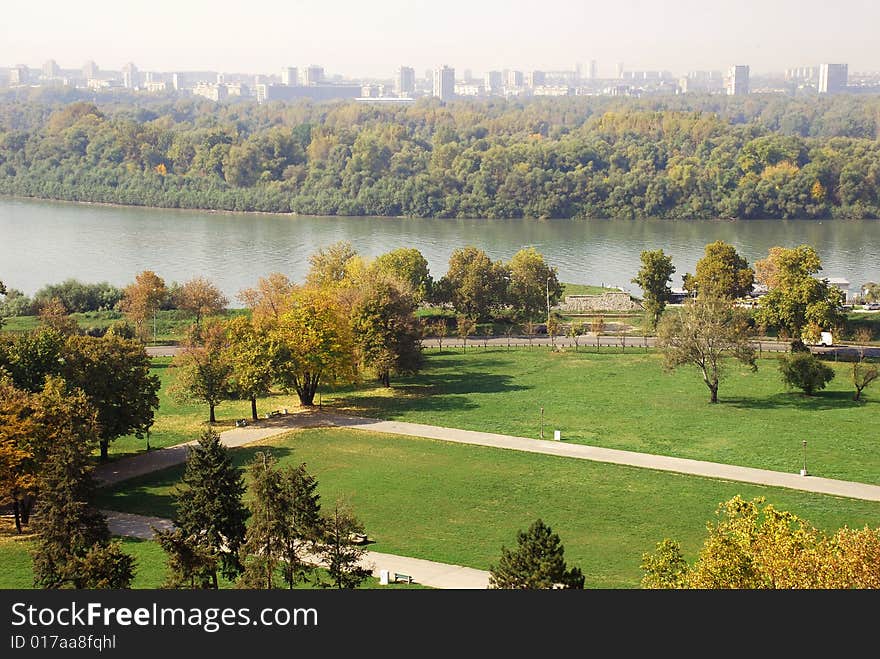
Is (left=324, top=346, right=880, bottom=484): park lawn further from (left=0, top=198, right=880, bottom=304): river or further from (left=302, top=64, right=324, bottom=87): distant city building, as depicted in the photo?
(left=302, top=64, right=324, bottom=87): distant city building

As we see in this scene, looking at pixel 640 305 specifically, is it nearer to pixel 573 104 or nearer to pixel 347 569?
pixel 347 569

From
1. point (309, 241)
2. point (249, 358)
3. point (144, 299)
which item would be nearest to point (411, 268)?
point (144, 299)

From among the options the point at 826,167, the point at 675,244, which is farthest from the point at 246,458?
the point at 826,167

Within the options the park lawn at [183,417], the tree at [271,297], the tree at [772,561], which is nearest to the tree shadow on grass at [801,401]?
the park lawn at [183,417]

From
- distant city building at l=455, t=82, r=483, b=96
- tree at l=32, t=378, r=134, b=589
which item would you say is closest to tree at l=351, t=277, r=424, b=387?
tree at l=32, t=378, r=134, b=589

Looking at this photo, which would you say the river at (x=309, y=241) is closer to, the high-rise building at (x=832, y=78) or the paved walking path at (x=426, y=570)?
the paved walking path at (x=426, y=570)

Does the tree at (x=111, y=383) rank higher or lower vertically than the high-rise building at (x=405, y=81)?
lower
